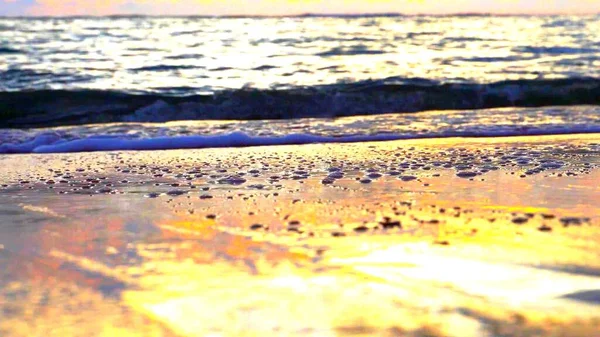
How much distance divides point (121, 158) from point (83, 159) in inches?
8.5

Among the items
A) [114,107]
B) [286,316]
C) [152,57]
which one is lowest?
[286,316]

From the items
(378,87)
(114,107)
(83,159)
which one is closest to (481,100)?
(378,87)

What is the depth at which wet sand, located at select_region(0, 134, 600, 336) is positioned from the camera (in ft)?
5.41

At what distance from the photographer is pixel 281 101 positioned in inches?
307

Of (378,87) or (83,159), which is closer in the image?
(83,159)

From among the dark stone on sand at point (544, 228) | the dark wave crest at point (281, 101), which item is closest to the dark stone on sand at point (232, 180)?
the dark stone on sand at point (544, 228)

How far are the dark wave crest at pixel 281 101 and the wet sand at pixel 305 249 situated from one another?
372 cm

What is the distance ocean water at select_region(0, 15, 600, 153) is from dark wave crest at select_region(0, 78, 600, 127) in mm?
16

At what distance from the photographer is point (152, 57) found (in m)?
12.1

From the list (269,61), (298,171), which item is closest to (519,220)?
(298,171)

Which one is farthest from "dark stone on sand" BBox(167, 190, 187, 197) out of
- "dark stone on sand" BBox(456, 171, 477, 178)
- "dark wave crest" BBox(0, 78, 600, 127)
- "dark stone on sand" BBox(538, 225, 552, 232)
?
"dark wave crest" BBox(0, 78, 600, 127)

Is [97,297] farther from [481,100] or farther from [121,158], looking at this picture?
[481,100]

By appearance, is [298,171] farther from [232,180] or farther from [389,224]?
[389,224]

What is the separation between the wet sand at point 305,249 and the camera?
5.41ft
